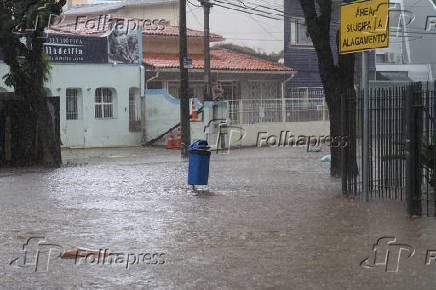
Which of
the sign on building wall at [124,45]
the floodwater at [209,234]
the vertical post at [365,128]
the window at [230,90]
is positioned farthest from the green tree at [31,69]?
the window at [230,90]

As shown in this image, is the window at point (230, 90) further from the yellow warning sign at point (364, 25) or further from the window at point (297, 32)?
the yellow warning sign at point (364, 25)

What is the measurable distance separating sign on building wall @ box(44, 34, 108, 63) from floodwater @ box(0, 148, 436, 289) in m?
13.6

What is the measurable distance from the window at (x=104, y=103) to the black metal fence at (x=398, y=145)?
20.4 meters

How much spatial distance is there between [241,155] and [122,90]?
8.72 metres

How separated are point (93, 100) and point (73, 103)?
869mm

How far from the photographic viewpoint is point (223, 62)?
128ft

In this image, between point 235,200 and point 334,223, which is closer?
point 334,223

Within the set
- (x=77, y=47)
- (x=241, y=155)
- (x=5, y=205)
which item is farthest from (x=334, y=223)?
(x=77, y=47)

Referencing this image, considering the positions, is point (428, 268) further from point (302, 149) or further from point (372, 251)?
point (302, 149)

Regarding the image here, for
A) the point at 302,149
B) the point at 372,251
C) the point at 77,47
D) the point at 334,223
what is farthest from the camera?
the point at 77,47

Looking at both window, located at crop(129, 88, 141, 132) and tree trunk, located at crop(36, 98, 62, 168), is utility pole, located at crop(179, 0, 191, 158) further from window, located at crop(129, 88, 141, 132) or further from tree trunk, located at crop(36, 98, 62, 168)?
window, located at crop(129, 88, 141, 132)

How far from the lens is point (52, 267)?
8.58 meters

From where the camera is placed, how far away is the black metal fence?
11805 mm

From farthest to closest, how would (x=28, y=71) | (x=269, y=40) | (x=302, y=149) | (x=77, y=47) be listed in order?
(x=269, y=40) < (x=77, y=47) < (x=302, y=149) < (x=28, y=71)
